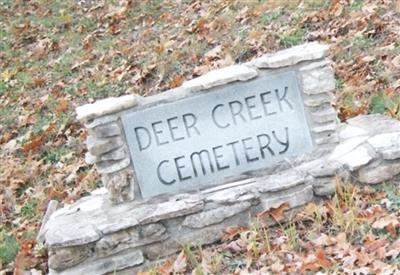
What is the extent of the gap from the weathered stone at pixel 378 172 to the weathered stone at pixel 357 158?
42 mm

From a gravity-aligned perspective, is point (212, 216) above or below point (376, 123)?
below

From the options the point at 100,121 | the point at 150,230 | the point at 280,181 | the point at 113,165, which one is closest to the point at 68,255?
A: the point at 150,230

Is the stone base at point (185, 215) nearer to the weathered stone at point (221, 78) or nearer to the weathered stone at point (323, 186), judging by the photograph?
the weathered stone at point (323, 186)

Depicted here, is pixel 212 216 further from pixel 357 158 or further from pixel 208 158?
pixel 357 158

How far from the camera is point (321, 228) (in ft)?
14.2

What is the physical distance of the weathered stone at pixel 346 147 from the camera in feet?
15.8

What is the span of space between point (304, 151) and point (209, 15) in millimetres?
4247

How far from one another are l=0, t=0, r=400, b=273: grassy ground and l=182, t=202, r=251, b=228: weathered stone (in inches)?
8.0

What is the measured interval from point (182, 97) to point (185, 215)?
748 millimetres

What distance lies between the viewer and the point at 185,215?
14.9 feet

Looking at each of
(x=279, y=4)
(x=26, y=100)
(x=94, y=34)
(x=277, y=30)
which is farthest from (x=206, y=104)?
(x=94, y=34)

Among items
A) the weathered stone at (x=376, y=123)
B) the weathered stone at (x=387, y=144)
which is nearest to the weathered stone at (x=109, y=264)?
the weathered stone at (x=387, y=144)

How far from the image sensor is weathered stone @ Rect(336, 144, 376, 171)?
4629 millimetres

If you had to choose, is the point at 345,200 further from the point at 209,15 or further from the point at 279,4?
the point at 209,15
